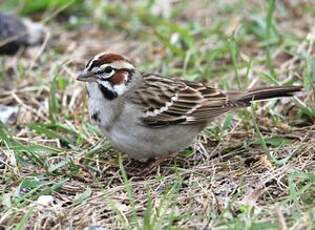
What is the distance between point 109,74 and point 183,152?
69cm

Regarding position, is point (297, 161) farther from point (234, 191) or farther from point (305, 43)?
point (305, 43)

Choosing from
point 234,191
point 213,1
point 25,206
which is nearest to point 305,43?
point 213,1

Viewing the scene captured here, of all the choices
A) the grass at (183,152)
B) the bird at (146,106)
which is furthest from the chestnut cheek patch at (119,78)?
the grass at (183,152)

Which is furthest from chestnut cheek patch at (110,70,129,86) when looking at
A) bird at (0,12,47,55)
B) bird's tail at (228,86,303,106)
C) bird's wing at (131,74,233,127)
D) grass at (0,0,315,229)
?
A: bird at (0,12,47,55)

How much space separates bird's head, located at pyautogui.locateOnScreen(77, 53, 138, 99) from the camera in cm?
471

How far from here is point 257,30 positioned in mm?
6668

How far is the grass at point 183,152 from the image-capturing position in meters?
4.06

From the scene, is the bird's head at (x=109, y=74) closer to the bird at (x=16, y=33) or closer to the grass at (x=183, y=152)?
the grass at (x=183, y=152)

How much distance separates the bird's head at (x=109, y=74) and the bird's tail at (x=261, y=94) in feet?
2.12

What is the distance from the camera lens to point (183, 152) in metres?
5.06

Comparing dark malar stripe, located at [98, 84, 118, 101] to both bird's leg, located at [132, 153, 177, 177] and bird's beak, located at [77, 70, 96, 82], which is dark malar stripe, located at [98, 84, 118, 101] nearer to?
bird's beak, located at [77, 70, 96, 82]

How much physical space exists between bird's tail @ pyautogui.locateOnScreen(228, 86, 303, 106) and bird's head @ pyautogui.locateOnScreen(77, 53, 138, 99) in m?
0.65

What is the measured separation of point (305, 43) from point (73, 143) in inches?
81.1

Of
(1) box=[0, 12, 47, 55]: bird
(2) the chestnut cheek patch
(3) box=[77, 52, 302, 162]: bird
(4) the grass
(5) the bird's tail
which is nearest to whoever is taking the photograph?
(4) the grass
